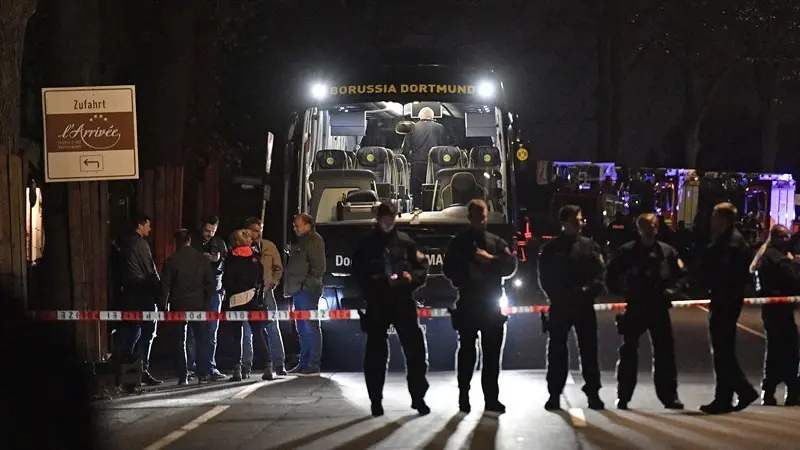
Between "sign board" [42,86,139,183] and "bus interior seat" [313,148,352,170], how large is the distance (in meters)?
3.35

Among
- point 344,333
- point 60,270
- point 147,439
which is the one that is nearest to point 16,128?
point 60,270

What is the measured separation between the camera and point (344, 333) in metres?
15.2

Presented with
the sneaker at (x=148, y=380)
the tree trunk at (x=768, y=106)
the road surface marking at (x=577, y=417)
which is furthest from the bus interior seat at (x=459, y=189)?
the tree trunk at (x=768, y=106)

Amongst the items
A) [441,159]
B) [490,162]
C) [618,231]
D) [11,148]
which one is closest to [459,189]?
[490,162]

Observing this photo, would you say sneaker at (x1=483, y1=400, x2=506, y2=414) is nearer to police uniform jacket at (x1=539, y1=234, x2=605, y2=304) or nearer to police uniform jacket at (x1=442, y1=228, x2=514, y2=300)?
police uniform jacket at (x1=442, y1=228, x2=514, y2=300)

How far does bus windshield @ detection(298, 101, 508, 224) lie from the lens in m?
15.3

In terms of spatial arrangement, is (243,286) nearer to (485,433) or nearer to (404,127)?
(404,127)

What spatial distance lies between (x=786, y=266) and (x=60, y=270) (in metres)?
7.38

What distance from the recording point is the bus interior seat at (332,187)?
1535cm

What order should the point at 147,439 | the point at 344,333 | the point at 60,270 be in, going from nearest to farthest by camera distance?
the point at 147,439
the point at 60,270
the point at 344,333

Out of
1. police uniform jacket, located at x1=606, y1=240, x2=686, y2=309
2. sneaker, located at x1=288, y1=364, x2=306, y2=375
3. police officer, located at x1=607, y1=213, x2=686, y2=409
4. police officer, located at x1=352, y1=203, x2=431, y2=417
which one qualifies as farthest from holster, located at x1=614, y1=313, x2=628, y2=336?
sneaker, located at x1=288, y1=364, x2=306, y2=375

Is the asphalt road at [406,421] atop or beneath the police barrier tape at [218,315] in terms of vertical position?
beneath

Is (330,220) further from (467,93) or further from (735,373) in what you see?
(735,373)

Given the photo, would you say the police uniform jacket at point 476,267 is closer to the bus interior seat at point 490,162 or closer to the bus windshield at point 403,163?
the bus windshield at point 403,163
